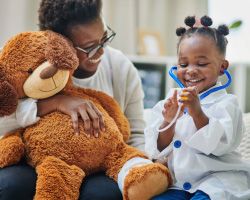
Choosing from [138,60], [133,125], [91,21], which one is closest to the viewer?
[91,21]

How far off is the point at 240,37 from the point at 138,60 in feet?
2.25

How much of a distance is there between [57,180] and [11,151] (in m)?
0.15

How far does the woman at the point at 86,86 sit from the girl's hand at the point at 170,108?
0.20 meters

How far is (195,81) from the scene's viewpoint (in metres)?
1.06

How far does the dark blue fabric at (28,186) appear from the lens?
969 mm

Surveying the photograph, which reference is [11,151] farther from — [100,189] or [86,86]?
[86,86]

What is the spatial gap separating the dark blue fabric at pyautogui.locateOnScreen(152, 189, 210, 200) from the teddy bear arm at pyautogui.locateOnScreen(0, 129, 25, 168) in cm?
38

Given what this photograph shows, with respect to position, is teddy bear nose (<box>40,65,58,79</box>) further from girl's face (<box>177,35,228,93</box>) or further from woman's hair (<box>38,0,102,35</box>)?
girl's face (<box>177,35,228,93</box>)

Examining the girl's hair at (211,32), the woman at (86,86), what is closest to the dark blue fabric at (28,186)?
the woman at (86,86)

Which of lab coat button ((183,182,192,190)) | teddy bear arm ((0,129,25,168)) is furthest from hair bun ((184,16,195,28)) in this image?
teddy bear arm ((0,129,25,168))

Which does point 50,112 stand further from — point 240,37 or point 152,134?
point 240,37

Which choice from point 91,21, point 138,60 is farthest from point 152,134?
point 138,60

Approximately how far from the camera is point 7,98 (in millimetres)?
Result: 1049

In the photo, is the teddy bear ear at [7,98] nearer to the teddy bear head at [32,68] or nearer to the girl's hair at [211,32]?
the teddy bear head at [32,68]
